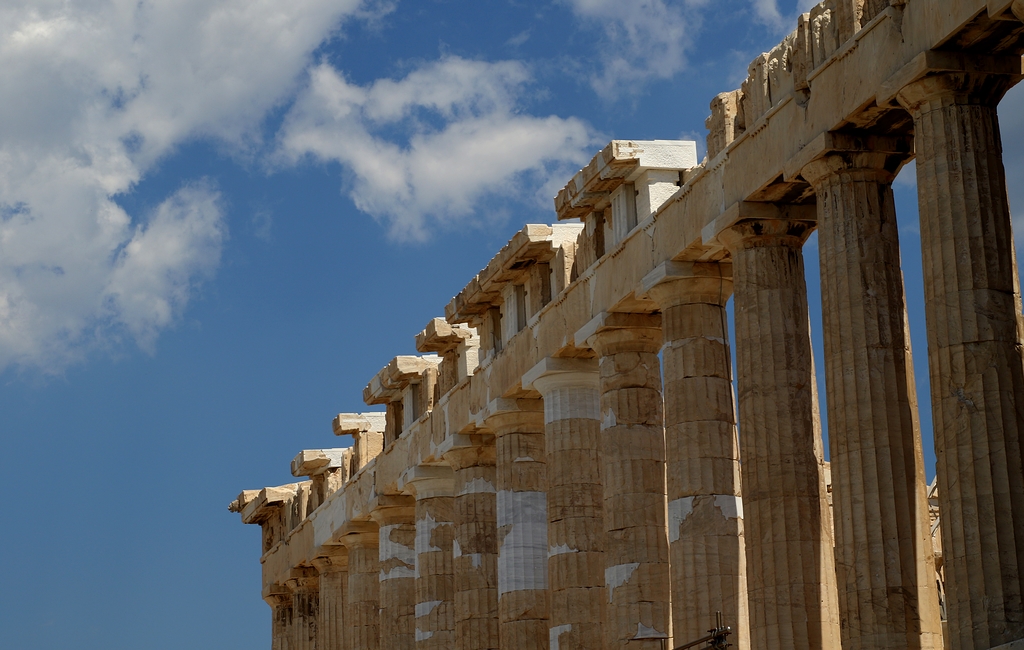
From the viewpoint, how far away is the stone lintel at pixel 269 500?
61625 mm

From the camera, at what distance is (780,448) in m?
27.9

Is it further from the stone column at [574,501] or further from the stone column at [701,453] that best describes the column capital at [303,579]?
the stone column at [701,453]

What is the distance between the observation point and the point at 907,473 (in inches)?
981

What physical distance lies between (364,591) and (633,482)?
20.9 m

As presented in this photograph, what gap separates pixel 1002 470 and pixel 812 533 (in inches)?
220

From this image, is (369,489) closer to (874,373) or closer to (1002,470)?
(874,373)

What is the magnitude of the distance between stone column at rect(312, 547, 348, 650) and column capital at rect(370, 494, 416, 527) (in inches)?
256

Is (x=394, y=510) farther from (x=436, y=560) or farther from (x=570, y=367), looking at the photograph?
(x=570, y=367)

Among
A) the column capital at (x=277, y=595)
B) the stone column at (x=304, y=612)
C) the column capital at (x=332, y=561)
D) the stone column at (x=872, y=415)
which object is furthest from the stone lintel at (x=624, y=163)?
the column capital at (x=277, y=595)

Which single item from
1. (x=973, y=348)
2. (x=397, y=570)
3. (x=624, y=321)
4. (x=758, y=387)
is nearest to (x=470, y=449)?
(x=397, y=570)

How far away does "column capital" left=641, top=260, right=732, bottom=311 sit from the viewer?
102ft

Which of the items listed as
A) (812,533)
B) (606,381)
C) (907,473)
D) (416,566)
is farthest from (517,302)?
(907,473)

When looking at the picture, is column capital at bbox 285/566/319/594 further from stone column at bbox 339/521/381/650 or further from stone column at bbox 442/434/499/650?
stone column at bbox 442/434/499/650

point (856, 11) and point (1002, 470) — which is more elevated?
point (856, 11)
